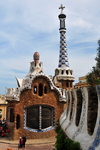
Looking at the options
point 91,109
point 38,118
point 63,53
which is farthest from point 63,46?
point 91,109

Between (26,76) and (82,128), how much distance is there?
10.6 meters

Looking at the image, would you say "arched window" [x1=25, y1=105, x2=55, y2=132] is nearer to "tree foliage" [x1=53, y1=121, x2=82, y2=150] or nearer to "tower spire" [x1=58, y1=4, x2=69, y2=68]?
"tower spire" [x1=58, y1=4, x2=69, y2=68]

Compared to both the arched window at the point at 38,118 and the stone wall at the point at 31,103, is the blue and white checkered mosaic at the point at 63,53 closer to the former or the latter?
the stone wall at the point at 31,103

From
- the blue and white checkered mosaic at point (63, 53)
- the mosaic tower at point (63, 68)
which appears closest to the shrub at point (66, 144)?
the mosaic tower at point (63, 68)

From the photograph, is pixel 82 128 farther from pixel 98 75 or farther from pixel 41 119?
pixel 41 119

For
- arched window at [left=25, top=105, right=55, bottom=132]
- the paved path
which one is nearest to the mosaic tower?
arched window at [left=25, top=105, right=55, bottom=132]

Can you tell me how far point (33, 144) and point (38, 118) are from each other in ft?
7.06

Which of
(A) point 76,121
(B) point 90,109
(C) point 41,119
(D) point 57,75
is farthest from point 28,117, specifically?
(B) point 90,109

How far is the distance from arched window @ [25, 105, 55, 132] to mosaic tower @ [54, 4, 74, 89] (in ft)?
10.9

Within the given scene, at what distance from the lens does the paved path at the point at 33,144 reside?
1220 cm

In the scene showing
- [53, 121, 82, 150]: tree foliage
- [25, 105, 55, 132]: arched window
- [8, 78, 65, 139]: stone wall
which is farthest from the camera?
[25, 105, 55, 132]: arched window

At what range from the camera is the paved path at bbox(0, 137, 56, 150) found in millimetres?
12203

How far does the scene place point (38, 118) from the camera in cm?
1472

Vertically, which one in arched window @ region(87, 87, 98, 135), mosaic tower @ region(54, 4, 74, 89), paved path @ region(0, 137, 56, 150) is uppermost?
mosaic tower @ region(54, 4, 74, 89)
